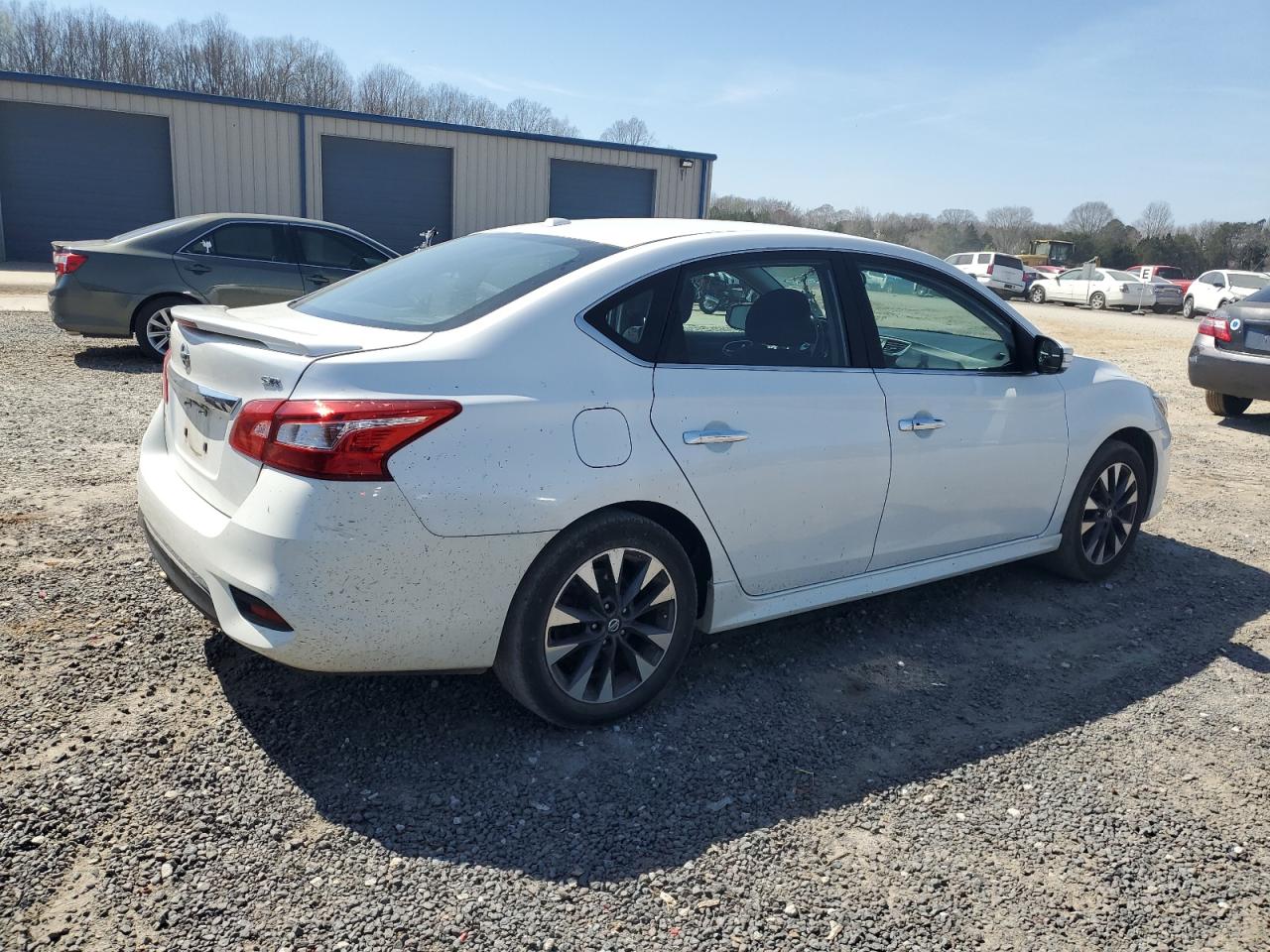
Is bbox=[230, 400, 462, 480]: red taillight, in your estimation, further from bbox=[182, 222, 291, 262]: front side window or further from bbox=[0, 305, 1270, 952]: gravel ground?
bbox=[182, 222, 291, 262]: front side window

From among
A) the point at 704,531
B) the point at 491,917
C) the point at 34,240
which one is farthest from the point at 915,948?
the point at 34,240

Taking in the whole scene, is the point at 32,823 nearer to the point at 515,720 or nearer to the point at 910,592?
the point at 515,720

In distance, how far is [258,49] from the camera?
72375mm

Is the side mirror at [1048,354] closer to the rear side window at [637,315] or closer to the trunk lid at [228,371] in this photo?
the rear side window at [637,315]

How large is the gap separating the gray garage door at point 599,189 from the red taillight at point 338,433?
2445 centimetres

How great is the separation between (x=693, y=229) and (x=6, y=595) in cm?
305

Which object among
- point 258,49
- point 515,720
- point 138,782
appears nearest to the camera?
point 138,782

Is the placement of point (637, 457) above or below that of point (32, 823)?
above

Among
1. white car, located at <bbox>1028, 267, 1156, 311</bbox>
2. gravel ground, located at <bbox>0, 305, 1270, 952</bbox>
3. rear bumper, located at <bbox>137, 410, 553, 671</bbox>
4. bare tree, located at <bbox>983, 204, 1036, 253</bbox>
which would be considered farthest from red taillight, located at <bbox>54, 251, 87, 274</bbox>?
bare tree, located at <bbox>983, 204, 1036, 253</bbox>

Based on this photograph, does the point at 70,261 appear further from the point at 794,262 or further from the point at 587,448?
the point at 587,448

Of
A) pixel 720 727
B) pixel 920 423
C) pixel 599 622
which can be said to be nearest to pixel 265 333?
pixel 599 622

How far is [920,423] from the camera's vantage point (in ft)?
12.8

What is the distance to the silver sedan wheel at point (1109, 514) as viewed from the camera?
15.9 ft

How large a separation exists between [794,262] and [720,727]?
1.74 metres
